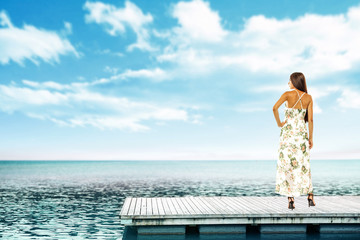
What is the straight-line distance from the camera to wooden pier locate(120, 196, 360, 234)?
1030cm

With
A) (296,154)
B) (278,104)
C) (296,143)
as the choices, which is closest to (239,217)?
(296,154)

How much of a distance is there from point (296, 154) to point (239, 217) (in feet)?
7.85

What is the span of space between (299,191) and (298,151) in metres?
1.11

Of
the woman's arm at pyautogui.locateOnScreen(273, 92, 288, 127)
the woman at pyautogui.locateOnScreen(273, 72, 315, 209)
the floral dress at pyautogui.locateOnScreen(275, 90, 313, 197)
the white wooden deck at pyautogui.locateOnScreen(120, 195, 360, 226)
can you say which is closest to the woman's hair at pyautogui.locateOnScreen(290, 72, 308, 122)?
the woman at pyautogui.locateOnScreen(273, 72, 315, 209)

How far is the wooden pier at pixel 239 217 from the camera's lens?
1030 centimetres

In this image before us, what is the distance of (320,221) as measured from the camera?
10484 mm

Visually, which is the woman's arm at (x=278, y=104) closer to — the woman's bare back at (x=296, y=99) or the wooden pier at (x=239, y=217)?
the woman's bare back at (x=296, y=99)

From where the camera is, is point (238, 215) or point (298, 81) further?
point (238, 215)

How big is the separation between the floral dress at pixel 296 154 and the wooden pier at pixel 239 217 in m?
0.84

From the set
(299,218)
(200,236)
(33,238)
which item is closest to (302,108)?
(299,218)

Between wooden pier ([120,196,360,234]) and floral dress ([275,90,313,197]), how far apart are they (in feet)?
2.76

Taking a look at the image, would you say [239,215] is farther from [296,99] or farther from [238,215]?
[296,99]

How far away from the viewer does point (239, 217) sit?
407 inches

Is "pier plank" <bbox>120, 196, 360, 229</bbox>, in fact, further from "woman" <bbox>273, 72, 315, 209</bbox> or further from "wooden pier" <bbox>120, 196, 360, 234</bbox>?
"woman" <bbox>273, 72, 315, 209</bbox>
